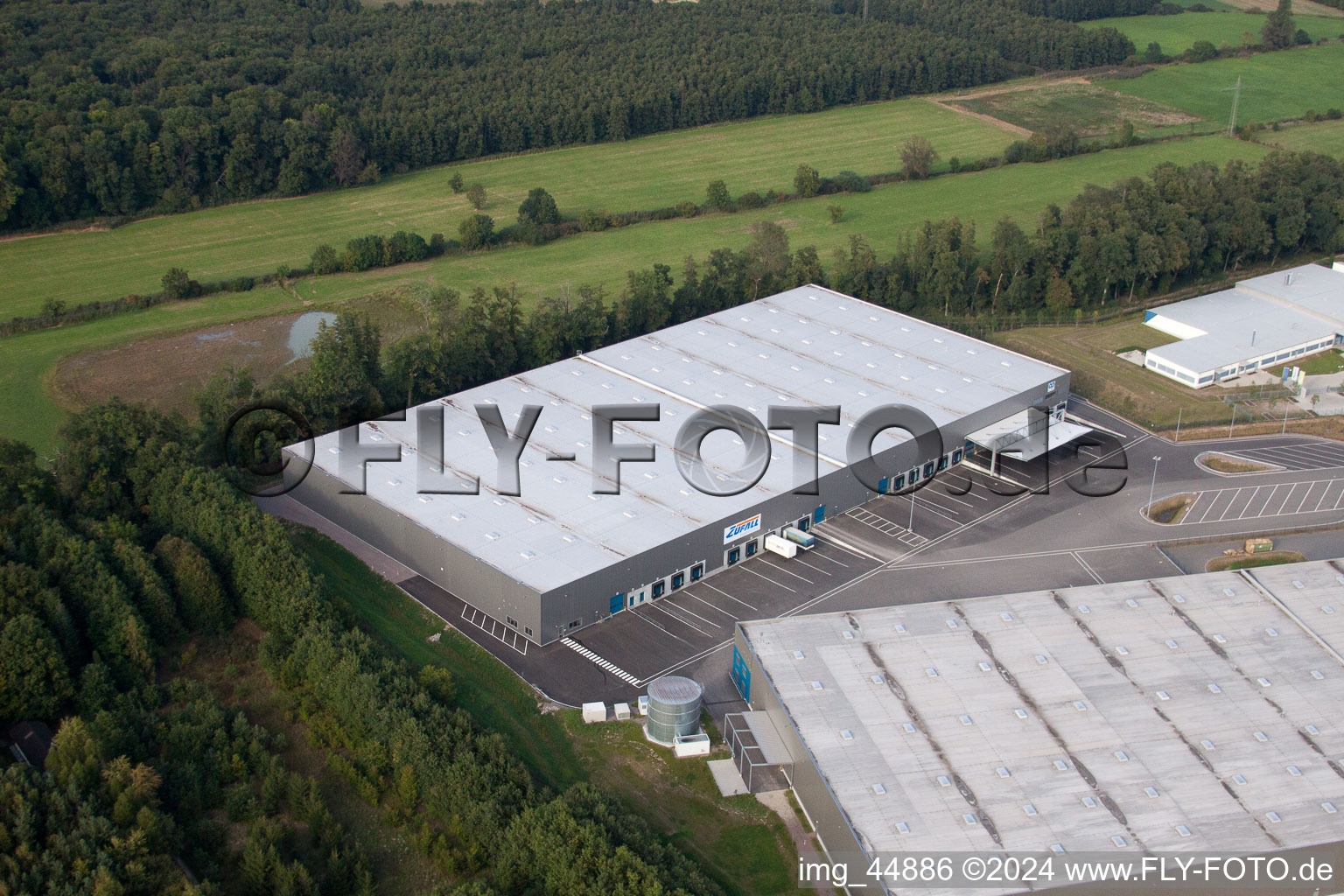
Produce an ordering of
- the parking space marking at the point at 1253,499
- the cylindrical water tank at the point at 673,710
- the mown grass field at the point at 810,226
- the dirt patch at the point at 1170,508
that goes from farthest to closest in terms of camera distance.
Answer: the mown grass field at the point at 810,226, the parking space marking at the point at 1253,499, the dirt patch at the point at 1170,508, the cylindrical water tank at the point at 673,710

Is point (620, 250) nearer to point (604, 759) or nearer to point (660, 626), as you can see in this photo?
point (660, 626)

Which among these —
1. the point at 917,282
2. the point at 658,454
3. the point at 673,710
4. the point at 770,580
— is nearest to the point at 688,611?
the point at 770,580

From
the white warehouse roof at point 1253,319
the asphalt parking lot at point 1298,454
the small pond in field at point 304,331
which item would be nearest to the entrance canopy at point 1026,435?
the asphalt parking lot at point 1298,454

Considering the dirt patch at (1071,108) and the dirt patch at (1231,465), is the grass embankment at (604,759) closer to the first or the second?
the dirt patch at (1231,465)

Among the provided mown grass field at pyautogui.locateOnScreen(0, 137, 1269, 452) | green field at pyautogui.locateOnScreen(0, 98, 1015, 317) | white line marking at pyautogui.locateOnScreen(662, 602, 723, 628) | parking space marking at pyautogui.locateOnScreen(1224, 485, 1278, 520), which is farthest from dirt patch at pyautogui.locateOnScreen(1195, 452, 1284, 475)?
green field at pyautogui.locateOnScreen(0, 98, 1015, 317)

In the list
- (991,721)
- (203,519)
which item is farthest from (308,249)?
(991,721)

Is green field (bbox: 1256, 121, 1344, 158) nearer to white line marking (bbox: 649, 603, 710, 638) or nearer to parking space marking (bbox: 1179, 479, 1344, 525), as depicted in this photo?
parking space marking (bbox: 1179, 479, 1344, 525)
